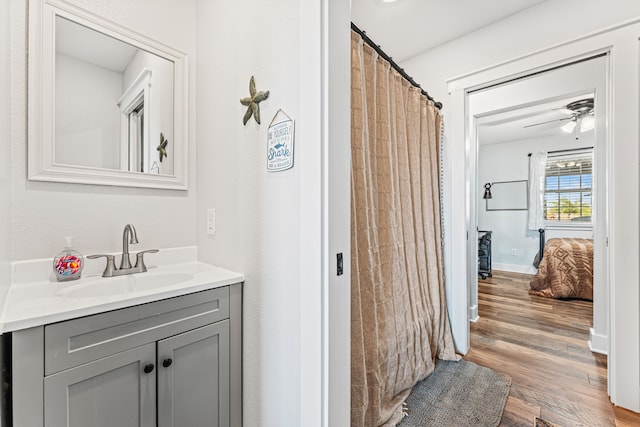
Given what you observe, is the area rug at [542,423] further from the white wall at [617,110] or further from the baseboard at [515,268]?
the baseboard at [515,268]

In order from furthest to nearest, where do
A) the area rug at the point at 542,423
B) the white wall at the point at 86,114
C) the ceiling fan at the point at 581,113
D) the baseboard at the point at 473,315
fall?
the ceiling fan at the point at 581,113 < the baseboard at the point at 473,315 < the area rug at the point at 542,423 < the white wall at the point at 86,114

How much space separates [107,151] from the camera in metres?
1.31

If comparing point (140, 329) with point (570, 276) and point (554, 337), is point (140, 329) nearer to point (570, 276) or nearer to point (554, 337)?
point (554, 337)

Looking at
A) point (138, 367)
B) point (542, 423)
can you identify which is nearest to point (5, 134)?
point (138, 367)

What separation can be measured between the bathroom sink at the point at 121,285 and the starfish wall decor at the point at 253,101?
30.9 inches

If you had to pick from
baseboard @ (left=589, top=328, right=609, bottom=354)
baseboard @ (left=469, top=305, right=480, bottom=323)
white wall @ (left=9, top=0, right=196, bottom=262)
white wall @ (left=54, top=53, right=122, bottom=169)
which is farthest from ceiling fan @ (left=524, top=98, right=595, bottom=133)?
white wall @ (left=54, top=53, right=122, bottom=169)

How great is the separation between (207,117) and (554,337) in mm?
3330

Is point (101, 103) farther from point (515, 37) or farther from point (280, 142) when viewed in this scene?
point (515, 37)

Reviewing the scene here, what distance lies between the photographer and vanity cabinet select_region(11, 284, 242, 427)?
75 cm

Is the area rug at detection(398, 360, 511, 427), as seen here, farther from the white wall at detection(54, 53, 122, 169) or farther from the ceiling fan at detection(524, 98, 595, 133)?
the ceiling fan at detection(524, 98, 595, 133)

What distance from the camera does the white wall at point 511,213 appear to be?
4.93 m

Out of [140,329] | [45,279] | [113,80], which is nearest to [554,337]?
[140,329]

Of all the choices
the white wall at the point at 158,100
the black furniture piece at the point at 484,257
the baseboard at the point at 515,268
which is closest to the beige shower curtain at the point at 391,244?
→ the white wall at the point at 158,100

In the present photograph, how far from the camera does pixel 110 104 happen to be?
1.33 metres
